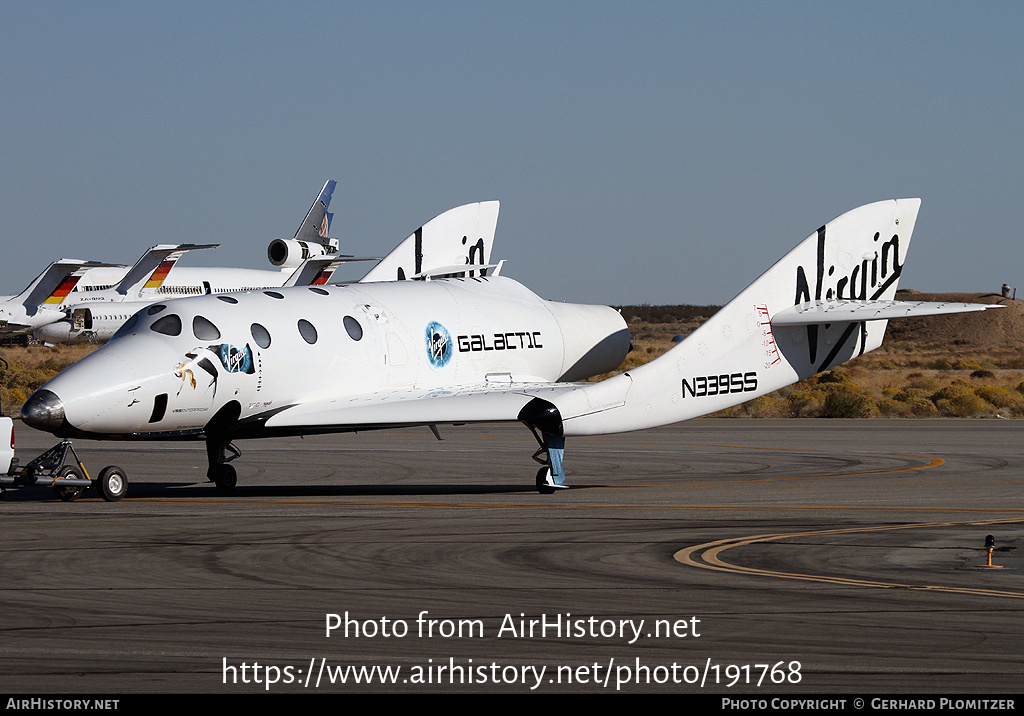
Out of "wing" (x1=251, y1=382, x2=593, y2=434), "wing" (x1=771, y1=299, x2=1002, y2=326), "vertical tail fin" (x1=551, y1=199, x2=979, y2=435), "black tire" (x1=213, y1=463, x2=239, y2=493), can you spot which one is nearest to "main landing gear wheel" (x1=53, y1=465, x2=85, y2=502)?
"black tire" (x1=213, y1=463, x2=239, y2=493)

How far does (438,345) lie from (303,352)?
2.61m

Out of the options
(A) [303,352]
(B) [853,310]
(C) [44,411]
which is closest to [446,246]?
(A) [303,352]

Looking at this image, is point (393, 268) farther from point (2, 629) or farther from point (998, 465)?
point (2, 629)

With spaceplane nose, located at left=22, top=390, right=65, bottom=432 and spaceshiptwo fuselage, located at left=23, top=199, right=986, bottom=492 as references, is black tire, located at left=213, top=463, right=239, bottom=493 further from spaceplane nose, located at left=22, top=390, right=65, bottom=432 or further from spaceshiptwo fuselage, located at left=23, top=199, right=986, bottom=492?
spaceplane nose, located at left=22, top=390, right=65, bottom=432

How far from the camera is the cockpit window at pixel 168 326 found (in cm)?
1822

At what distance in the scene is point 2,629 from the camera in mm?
9344

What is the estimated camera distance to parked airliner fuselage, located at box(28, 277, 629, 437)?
1753 cm

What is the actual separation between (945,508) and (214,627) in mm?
10690

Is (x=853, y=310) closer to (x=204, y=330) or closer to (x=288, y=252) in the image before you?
(x=204, y=330)

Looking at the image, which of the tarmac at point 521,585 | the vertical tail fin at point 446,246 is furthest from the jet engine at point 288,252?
the tarmac at point 521,585

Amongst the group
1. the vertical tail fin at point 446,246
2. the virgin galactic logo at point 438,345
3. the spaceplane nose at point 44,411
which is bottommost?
the spaceplane nose at point 44,411

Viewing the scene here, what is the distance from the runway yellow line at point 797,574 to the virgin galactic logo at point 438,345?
26.6 feet

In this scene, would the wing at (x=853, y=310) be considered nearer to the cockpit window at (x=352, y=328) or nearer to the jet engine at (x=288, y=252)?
the cockpit window at (x=352, y=328)

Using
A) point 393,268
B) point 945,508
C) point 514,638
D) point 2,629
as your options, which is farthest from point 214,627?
Result: point 393,268
